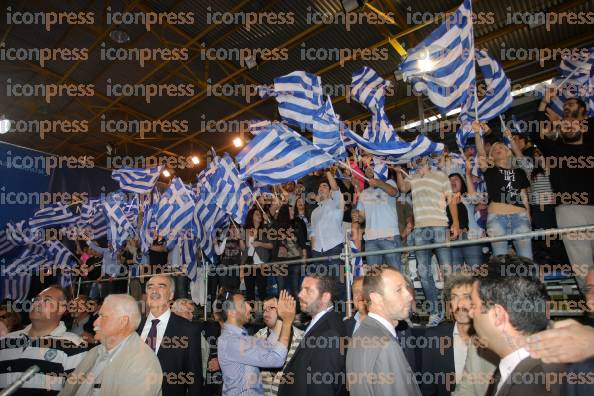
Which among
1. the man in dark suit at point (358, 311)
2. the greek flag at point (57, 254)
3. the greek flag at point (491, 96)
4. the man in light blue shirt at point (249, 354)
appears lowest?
the man in light blue shirt at point (249, 354)

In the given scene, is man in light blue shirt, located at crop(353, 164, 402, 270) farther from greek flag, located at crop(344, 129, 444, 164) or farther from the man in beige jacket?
the man in beige jacket

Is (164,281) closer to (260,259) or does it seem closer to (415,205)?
(260,259)

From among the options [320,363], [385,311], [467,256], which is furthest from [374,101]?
[320,363]

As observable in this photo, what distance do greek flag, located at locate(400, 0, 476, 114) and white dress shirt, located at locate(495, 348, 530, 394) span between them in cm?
405

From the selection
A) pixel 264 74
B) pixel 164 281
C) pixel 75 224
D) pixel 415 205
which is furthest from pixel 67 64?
pixel 415 205

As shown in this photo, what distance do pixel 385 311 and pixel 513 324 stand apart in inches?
Answer: 45.6

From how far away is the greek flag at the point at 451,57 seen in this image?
5102 mm

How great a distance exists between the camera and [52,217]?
33.5 feet

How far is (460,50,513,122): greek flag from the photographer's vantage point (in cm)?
539

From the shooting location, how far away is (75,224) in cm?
1074

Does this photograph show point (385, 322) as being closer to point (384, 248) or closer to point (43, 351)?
point (384, 248)

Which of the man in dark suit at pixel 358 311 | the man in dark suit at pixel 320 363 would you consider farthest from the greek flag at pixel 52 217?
the man in dark suit at pixel 320 363

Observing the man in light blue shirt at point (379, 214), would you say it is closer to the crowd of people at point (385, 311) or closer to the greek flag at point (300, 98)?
the crowd of people at point (385, 311)

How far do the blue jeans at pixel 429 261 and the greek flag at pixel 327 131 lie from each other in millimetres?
1785
